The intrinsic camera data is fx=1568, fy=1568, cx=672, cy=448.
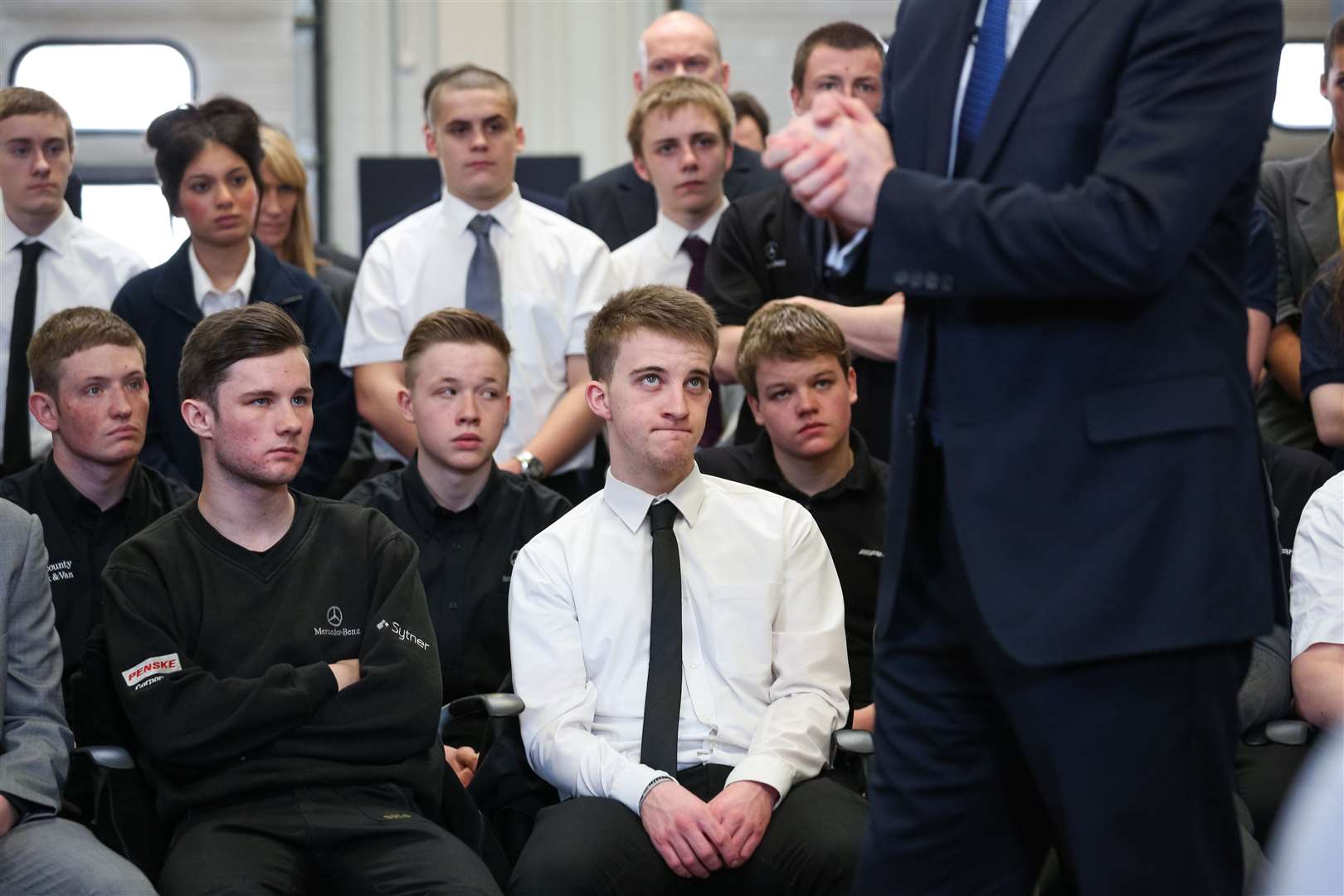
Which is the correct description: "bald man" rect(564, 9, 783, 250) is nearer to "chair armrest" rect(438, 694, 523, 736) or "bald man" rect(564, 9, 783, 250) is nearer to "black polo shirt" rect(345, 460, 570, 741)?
"black polo shirt" rect(345, 460, 570, 741)

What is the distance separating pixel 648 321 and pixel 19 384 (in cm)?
181

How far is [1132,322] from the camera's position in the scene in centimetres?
154

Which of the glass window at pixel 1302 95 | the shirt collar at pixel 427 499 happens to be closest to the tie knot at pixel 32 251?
the shirt collar at pixel 427 499

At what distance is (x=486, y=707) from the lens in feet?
9.25

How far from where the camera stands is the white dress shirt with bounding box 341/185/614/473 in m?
4.02

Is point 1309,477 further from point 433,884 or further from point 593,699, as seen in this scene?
point 433,884

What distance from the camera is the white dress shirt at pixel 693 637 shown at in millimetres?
2770

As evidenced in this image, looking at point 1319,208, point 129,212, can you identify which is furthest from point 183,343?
point 129,212

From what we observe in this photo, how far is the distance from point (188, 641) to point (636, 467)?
0.87m

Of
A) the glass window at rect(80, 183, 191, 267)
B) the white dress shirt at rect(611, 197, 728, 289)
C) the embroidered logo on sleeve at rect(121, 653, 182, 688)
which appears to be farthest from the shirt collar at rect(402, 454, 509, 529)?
the glass window at rect(80, 183, 191, 267)

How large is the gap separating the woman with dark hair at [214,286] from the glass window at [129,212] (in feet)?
10.6

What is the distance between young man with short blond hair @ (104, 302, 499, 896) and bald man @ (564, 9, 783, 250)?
180cm

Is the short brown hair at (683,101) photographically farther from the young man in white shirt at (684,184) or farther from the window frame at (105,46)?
the window frame at (105,46)

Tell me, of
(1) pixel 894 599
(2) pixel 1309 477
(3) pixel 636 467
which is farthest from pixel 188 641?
(2) pixel 1309 477
